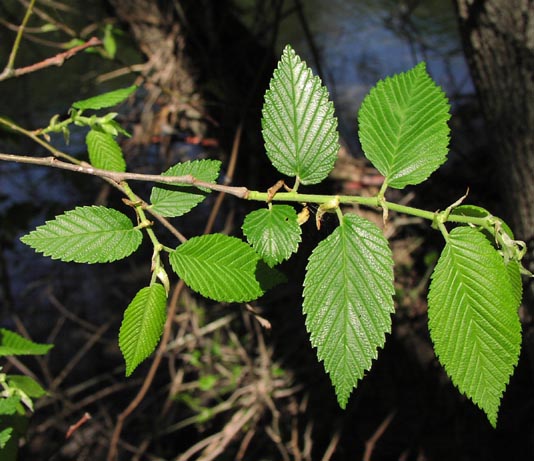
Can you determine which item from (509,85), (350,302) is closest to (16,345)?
(350,302)

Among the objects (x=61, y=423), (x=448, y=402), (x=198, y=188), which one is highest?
(x=198, y=188)

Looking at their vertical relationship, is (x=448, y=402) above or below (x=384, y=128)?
below

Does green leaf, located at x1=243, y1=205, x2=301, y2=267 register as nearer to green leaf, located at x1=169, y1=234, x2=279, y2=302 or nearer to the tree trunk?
green leaf, located at x1=169, y1=234, x2=279, y2=302

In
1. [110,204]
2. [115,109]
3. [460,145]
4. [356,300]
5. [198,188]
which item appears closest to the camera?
[356,300]

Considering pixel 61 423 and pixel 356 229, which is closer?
pixel 356 229

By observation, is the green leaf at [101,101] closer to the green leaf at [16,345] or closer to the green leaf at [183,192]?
the green leaf at [183,192]

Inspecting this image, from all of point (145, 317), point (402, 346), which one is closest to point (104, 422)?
point (402, 346)

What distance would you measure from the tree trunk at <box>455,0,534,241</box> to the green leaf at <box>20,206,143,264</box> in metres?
0.87

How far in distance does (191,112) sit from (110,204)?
473mm

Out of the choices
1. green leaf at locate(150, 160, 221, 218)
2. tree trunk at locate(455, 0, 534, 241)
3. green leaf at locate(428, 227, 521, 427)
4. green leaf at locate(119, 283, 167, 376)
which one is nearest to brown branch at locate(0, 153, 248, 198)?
green leaf at locate(150, 160, 221, 218)

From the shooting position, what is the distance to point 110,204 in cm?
192

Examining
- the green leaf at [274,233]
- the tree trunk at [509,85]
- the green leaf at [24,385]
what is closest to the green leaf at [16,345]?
the green leaf at [24,385]

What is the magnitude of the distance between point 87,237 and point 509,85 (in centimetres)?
102

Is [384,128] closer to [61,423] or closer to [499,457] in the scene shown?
[499,457]
